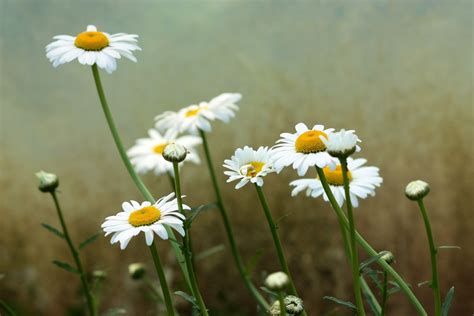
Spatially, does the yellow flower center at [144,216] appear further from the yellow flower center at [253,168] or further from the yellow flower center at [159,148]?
the yellow flower center at [159,148]

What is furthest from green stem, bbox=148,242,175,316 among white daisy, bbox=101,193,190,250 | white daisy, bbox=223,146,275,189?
white daisy, bbox=223,146,275,189

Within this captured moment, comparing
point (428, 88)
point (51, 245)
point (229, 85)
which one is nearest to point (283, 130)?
point (229, 85)

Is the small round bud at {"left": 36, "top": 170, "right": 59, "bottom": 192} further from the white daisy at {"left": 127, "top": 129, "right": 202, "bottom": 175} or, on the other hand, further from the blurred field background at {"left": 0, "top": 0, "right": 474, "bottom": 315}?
the blurred field background at {"left": 0, "top": 0, "right": 474, "bottom": 315}

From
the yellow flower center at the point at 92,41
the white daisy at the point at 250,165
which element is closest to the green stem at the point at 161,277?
the white daisy at the point at 250,165

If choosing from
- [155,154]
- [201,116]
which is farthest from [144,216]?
[155,154]

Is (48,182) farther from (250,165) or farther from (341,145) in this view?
(341,145)

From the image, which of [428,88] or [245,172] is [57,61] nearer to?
[245,172]
